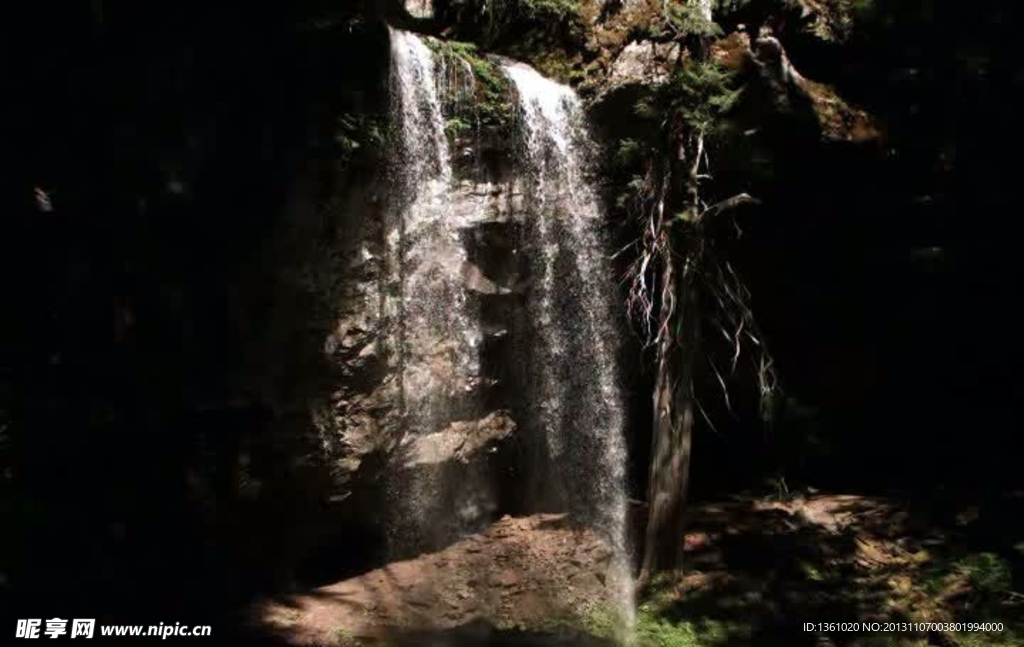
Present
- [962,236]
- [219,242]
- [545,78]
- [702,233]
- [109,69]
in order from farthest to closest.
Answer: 1. [962,236]
2. [545,78]
3. [702,233]
4. [219,242]
5. [109,69]

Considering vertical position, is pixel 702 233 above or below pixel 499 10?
below

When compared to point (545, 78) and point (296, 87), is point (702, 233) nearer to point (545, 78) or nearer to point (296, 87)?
point (545, 78)

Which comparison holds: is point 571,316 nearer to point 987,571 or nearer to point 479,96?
point 479,96

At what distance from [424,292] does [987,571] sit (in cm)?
599

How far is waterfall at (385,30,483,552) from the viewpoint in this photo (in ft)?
25.8

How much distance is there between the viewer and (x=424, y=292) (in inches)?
319

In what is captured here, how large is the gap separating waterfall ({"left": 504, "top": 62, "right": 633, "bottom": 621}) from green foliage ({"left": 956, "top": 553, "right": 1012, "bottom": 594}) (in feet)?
10.7

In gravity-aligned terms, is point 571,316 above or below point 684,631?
above

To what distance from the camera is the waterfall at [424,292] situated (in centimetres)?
787

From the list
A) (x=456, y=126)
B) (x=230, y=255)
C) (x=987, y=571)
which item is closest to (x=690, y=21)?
(x=456, y=126)

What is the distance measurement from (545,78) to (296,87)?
109 inches

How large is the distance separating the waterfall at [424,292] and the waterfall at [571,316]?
84 cm

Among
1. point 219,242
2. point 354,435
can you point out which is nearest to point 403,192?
point 219,242

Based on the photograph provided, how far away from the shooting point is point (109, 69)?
21.8ft
